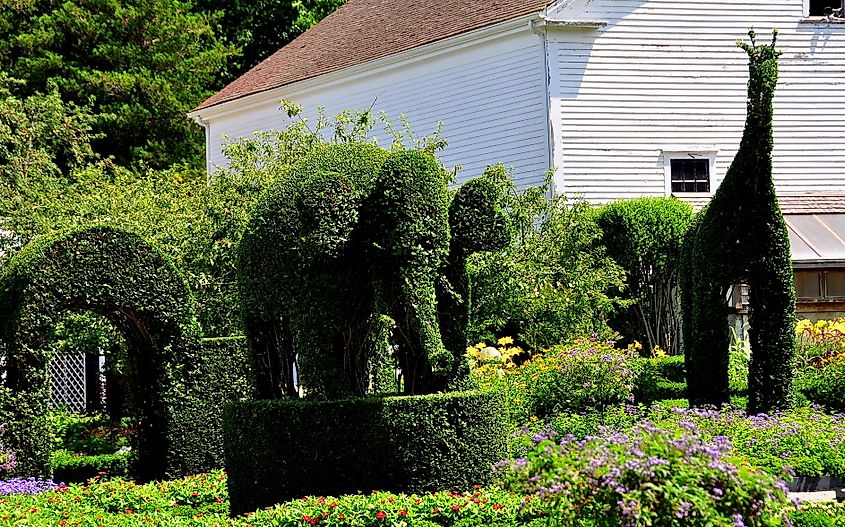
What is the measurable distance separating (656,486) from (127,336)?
27.9 feet

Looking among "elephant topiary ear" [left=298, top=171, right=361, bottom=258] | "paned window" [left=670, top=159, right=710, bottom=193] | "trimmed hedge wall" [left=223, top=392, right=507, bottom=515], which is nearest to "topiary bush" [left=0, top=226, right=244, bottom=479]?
"trimmed hedge wall" [left=223, top=392, right=507, bottom=515]

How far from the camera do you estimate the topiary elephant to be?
995 cm

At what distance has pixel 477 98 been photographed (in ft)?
76.4

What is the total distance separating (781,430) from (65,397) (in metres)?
16.3

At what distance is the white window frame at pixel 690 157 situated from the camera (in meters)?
23.2

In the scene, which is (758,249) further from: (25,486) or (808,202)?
(808,202)

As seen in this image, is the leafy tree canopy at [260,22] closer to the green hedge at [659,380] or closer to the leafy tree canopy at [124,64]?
the leafy tree canopy at [124,64]

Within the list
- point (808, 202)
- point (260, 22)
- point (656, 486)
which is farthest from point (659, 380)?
point (260, 22)

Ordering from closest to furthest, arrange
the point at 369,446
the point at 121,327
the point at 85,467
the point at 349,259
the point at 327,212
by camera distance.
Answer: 1. the point at 369,446
2. the point at 327,212
3. the point at 349,259
4. the point at 121,327
5. the point at 85,467

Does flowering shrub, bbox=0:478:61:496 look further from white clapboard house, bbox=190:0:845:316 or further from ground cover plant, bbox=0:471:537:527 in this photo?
white clapboard house, bbox=190:0:845:316

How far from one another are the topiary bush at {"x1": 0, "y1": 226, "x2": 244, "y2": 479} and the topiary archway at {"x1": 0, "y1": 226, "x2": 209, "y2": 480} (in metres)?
0.01

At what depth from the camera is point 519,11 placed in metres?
22.4

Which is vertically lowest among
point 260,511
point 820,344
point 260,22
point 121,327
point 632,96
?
point 260,511

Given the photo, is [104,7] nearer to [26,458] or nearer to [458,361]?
[26,458]
